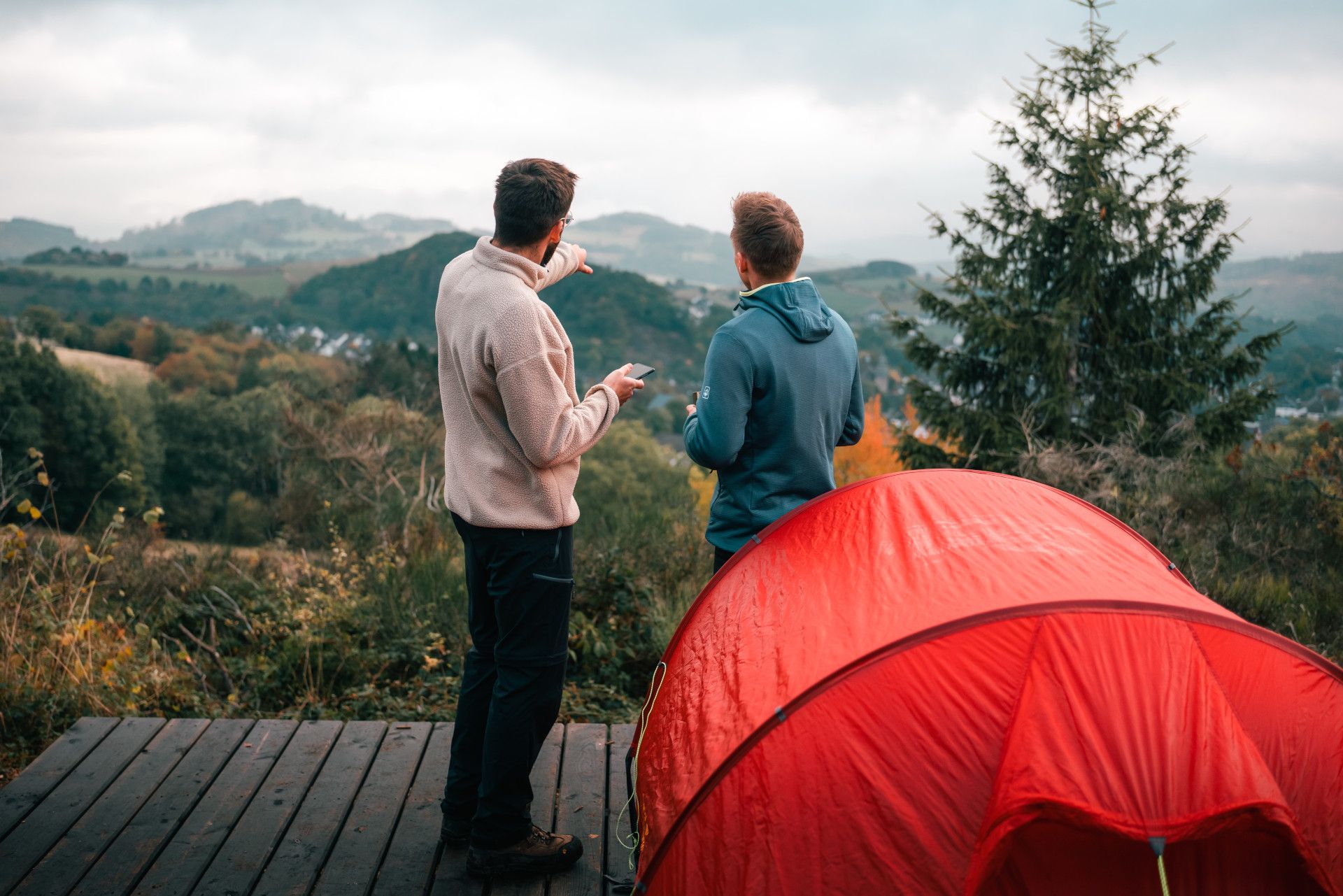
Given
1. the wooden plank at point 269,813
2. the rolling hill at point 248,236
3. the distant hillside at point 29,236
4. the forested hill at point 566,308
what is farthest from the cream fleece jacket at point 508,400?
the distant hillside at point 29,236

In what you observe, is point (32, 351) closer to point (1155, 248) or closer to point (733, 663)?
point (1155, 248)

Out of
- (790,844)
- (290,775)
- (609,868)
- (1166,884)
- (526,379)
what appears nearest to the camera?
(1166,884)

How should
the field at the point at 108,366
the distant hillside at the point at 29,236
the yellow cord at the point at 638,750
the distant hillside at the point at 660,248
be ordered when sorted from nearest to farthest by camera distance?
the yellow cord at the point at 638,750, the field at the point at 108,366, the distant hillside at the point at 29,236, the distant hillside at the point at 660,248

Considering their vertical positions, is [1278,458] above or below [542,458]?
below

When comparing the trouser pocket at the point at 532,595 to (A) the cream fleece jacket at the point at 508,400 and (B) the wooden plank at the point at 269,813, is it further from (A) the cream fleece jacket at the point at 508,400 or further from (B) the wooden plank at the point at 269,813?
(B) the wooden plank at the point at 269,813

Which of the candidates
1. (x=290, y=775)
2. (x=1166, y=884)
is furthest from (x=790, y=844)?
(x=290, y=775)

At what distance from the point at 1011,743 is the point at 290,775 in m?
2.34

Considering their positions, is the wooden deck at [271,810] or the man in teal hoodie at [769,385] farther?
the wooden deck at [271,810]

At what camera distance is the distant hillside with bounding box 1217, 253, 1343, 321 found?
133 ft

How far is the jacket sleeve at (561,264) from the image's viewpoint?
2.45 meters

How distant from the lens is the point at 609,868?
2.53 meters

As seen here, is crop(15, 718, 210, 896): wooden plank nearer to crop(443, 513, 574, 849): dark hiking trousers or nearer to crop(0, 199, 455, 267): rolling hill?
crop(443, 513, 574, 849): dark hiking trousers

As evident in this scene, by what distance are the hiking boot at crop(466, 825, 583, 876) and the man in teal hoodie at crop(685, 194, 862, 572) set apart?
0.92m

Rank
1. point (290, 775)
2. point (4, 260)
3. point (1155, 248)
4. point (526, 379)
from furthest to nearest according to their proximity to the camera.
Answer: point (4, 260)
point (1155, 248)
point (290, 775)
point (526, 379)
